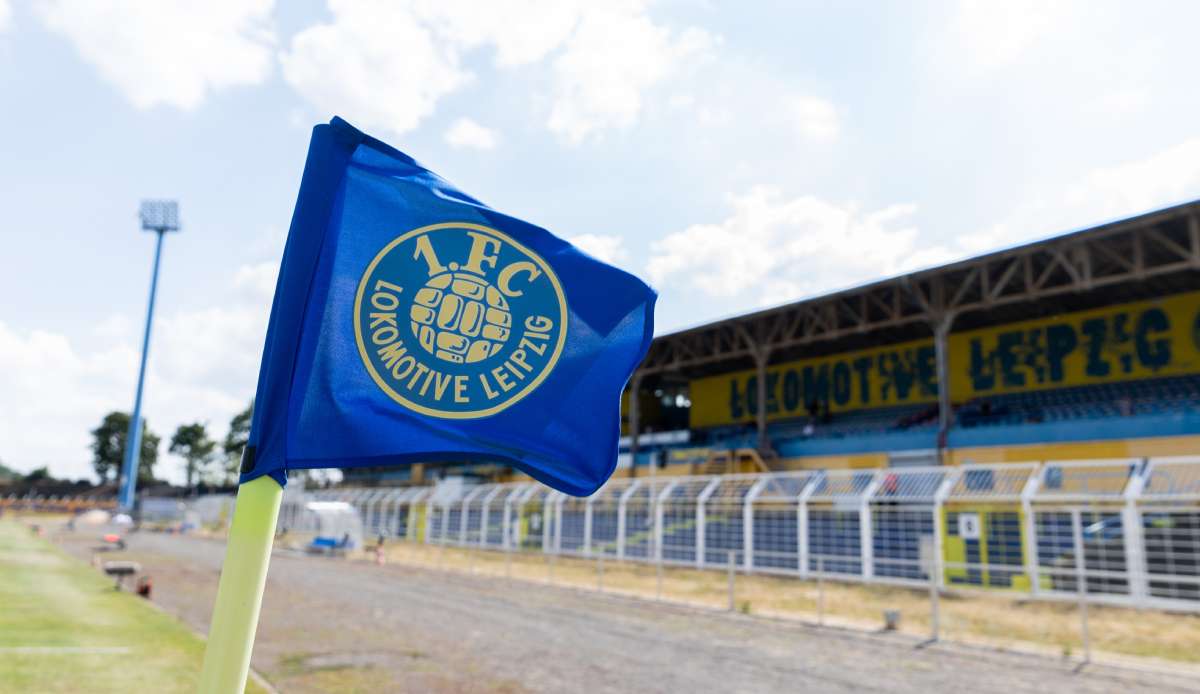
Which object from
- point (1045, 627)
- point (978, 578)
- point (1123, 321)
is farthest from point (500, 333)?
point (1123, 321)

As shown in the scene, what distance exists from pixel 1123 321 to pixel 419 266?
3392 centimetres

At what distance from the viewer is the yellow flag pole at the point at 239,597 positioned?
2.59 m

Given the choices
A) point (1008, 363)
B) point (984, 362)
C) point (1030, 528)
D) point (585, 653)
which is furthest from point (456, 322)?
point (984, 362)

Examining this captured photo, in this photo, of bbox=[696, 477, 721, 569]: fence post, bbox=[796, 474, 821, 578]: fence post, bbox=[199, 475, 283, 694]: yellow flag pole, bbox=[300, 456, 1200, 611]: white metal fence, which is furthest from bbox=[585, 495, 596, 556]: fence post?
bbox=[199, 475, 283, 694]: yellow flag pole

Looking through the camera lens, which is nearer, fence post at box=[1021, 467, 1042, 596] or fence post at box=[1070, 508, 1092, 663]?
fence post at box=[1070, 508, 1092, 663]

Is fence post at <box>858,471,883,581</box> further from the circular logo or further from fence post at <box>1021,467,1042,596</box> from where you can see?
the circular logo

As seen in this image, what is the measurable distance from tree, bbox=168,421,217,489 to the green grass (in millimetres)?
132345

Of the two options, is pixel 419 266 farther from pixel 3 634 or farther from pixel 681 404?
pixel 681 404

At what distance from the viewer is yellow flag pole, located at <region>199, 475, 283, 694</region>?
2.59 metres

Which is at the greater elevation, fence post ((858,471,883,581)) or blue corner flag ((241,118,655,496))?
blue corner flag ((241,118,655,496))

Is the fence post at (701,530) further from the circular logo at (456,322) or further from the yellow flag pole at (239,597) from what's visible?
the yellow flag pole at (239,597)

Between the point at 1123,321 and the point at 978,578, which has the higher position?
the point at 1123,321

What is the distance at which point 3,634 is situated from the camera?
10.6m

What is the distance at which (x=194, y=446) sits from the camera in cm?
13725
